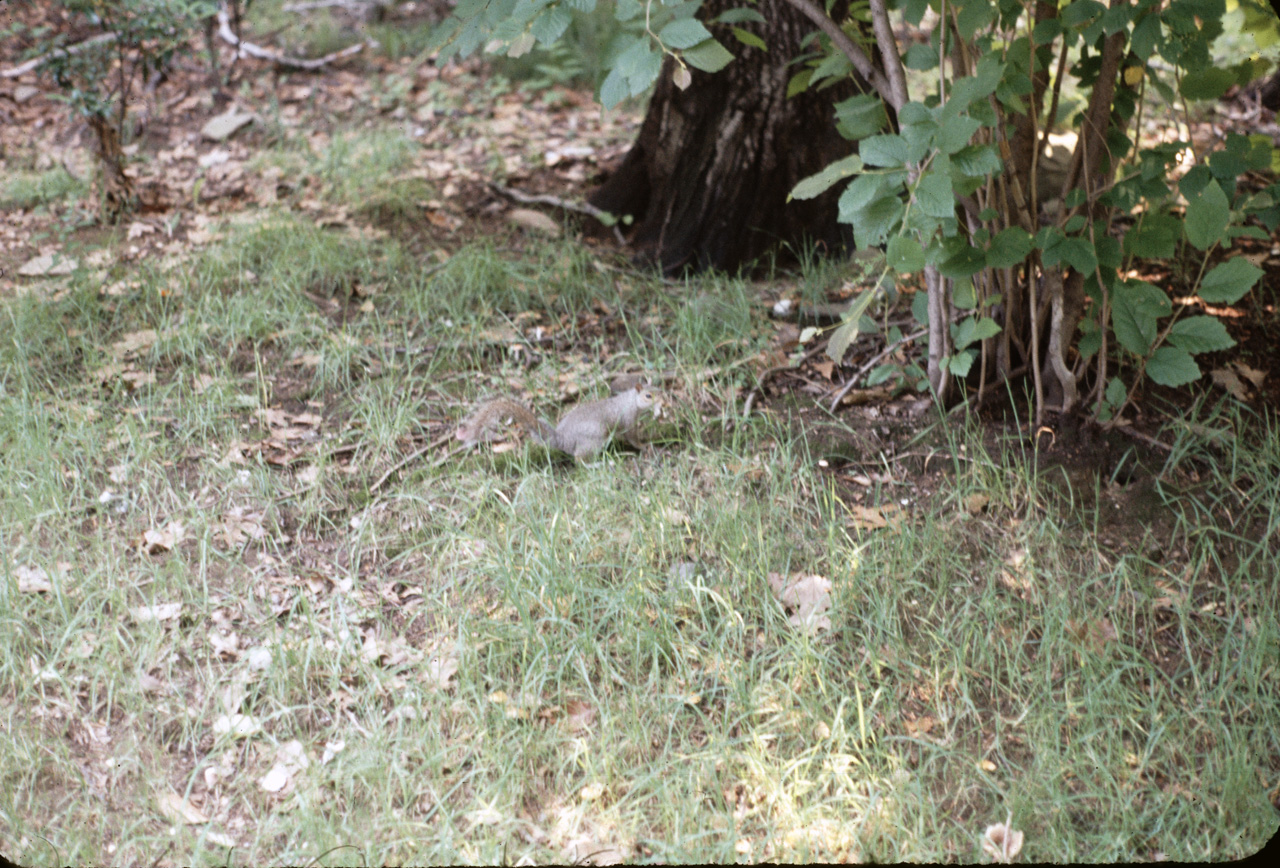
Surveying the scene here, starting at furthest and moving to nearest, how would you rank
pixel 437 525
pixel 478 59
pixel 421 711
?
pixel 478 59 → pixel 437 525 → pixel 421 711

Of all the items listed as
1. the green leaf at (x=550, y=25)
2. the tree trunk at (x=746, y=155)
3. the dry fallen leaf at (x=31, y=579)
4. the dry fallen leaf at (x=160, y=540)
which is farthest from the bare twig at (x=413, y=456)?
the tree trunk at (x=746, y=155)

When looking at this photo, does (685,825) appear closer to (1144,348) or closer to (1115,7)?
(1144,348)

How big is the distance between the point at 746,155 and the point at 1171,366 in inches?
74.2

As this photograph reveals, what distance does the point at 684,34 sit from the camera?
75.2 inches

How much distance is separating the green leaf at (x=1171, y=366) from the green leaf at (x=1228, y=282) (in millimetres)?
149

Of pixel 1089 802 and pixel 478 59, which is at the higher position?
pixel 478 59

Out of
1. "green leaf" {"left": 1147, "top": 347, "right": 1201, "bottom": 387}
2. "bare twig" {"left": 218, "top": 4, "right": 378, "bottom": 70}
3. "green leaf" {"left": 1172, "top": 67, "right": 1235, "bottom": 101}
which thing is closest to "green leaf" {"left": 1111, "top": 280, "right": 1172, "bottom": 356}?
"green leaf" {"left": 1147, "top": 347, "right": 1201, "bottom": 387}

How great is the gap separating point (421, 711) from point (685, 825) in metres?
0.60

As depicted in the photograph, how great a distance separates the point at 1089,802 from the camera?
1783 millimetres

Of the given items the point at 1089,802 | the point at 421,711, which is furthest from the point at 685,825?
the point at 1089,802

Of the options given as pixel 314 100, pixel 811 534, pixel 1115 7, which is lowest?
pixel 811 534

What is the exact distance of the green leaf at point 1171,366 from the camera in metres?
2.26

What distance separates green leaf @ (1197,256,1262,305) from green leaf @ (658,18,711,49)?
131 cm

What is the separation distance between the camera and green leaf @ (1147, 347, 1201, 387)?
88.8 inches
